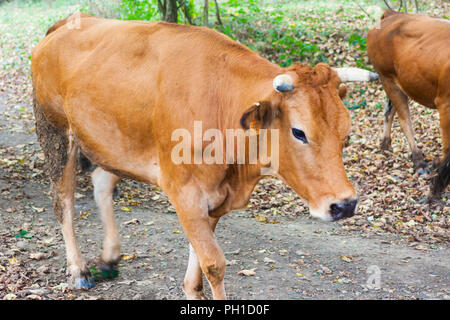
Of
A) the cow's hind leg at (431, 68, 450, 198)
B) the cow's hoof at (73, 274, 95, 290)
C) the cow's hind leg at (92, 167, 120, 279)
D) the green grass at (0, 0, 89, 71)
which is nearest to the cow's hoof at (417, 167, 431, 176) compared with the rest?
the cow's hind leg at (431, 68, 450, 198)

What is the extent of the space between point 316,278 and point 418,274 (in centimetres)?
105

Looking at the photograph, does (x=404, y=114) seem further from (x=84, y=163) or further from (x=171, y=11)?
(x=171, y=11)

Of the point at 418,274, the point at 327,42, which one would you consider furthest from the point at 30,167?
the point at 327,42

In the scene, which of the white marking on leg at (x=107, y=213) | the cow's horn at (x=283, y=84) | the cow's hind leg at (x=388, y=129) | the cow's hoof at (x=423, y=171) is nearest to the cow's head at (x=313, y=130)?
the cow's horn at (x=283, y=84)

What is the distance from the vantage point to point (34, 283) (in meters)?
4.69

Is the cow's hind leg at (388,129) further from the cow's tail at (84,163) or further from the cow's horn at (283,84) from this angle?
the cow's horn at (283,84)

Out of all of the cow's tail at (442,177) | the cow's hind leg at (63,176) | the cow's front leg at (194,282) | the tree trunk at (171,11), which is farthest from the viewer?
the tree trunk at (171,11)

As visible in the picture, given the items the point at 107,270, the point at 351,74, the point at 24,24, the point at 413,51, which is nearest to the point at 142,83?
the point at 351,74

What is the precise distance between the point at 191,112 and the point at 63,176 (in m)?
1.91

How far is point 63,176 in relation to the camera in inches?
194

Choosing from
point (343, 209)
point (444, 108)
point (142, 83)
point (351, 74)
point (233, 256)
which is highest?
point (351, 74)

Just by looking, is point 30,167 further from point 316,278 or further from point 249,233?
point 316,278

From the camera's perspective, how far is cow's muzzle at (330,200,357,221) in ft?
10.4

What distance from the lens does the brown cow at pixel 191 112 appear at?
3.27m
